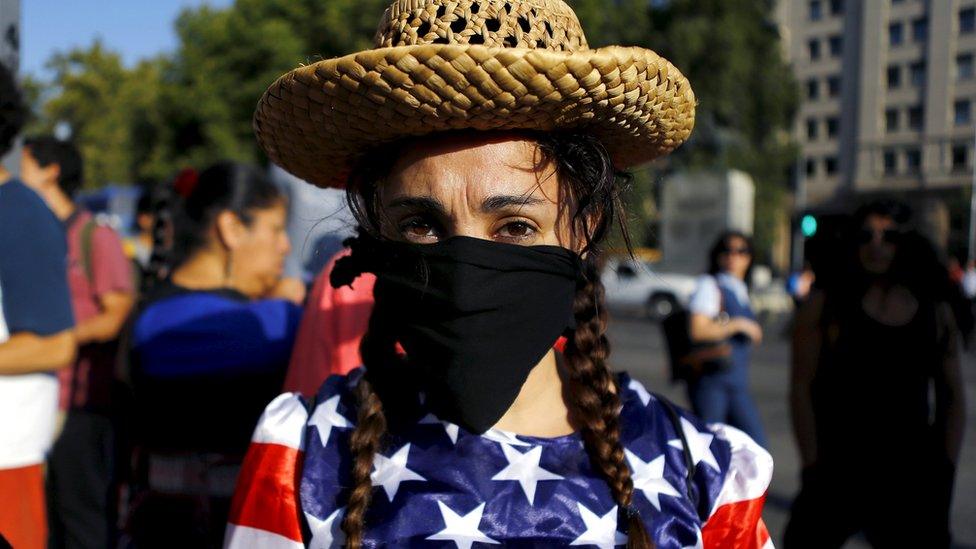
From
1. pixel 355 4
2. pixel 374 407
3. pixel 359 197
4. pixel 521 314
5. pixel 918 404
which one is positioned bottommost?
pixel 918 404

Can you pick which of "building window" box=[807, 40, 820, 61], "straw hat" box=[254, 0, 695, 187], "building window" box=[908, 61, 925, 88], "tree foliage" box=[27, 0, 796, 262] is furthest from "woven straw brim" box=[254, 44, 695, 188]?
"building window" box=[807, 40, 820, 61]

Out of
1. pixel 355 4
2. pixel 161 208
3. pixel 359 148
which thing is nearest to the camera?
pixel 359 148

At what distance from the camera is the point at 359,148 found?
160 cm

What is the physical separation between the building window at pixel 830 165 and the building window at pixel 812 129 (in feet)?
5.48

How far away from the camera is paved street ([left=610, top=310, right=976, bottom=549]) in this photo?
5109mm

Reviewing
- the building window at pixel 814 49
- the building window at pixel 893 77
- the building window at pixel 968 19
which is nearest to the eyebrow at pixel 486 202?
the building window at pixel 968 19

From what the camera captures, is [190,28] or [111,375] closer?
[111,375]

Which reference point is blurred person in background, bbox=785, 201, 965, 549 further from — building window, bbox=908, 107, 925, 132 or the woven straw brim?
building window, bbox=908, 107, 925, 132

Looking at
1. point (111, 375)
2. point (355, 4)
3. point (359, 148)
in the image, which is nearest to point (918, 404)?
point (359, 148)

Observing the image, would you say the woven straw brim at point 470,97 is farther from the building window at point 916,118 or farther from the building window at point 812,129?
the building window at point 812,129

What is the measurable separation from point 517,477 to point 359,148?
664mm

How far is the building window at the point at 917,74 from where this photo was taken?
1044 inches

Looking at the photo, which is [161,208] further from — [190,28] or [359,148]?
[190,28]

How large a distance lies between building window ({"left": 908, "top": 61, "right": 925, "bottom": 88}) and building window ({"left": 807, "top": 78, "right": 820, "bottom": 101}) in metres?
16.8
